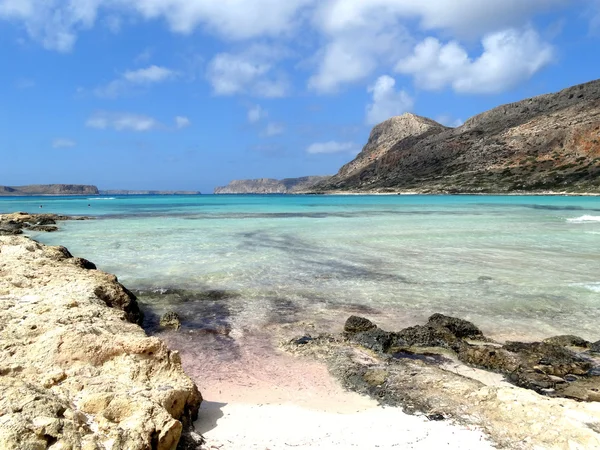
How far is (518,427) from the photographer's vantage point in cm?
409

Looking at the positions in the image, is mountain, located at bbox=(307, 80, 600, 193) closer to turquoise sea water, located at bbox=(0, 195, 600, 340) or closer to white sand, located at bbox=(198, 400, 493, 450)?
turquoise sea water, located at bbox=(0, 195, 600, 340)

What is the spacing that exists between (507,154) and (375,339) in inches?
4627

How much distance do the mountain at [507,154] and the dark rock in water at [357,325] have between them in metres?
88.3

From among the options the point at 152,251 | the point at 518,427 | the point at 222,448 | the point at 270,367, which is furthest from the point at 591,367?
the point at 152,251

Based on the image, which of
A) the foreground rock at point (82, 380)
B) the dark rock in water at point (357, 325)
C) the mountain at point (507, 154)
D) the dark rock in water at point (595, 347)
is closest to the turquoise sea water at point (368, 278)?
the dark rock in water at point (357, 325)

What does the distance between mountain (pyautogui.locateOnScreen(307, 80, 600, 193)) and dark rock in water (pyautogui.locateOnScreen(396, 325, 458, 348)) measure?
87.9 meters

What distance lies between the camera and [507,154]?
4341 inches

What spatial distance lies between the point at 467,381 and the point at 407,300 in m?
4.51

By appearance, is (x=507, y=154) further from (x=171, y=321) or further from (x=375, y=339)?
(x=171, y=321)

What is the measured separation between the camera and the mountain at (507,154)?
93562mm

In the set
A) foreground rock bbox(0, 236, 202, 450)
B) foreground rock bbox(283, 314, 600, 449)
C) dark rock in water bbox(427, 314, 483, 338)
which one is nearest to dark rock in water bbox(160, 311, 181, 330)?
foreground rock bbox(0, 236, 202, 450)

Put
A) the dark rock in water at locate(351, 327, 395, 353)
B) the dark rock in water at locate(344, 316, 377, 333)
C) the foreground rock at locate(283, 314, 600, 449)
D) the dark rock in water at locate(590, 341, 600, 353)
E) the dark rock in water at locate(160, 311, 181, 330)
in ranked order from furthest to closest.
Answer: the dark rock in water at locate(160, 311, 181, 330) → the dark rock in water at locate(344, 316, 377, 333) → the dark rock in water at locate(351, 327, 395, 353) → the dark rock in water at locate(590, 341, 600, 353) → the foreground rock at locate(283, 314, 600, 449)

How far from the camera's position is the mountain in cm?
9356

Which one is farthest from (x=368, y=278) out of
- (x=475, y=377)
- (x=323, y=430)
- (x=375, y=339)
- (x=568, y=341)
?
(x=323, y=430)
